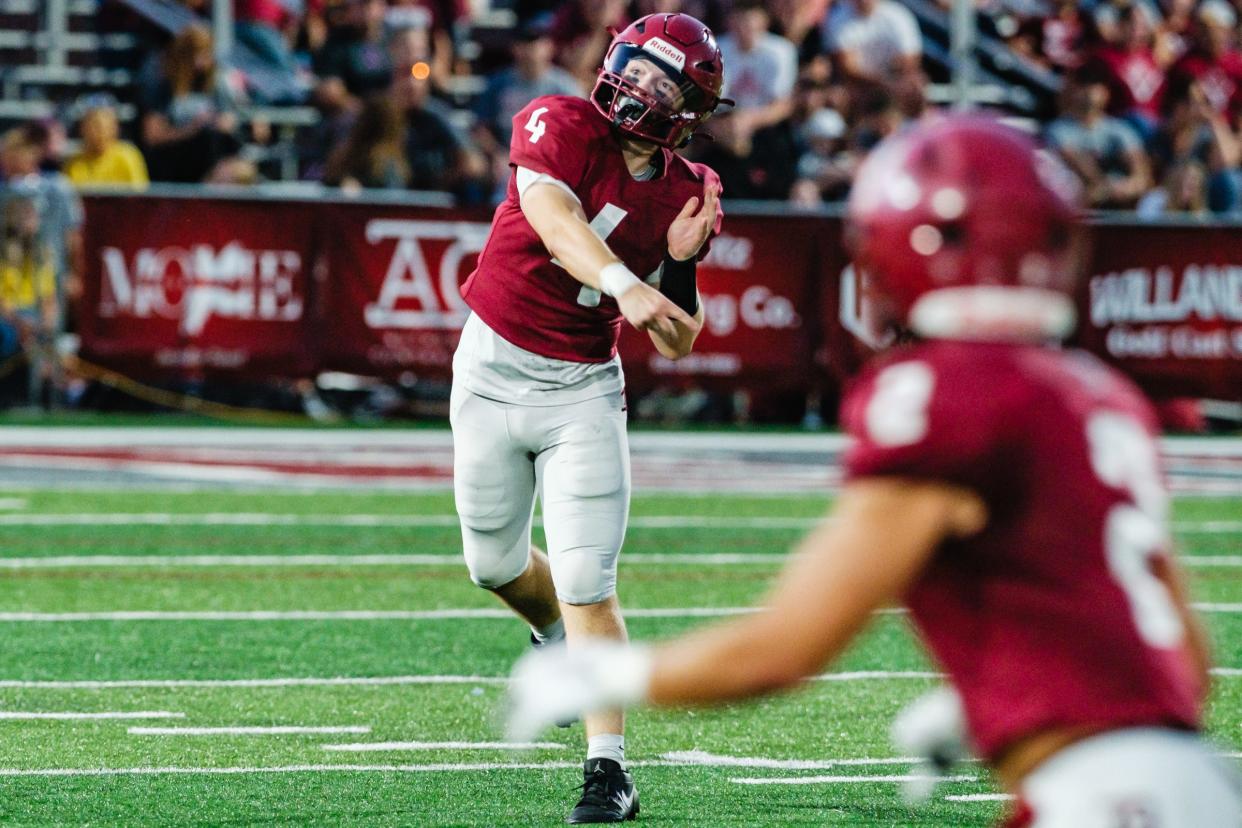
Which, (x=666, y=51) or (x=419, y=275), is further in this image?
(x=419, y=275)

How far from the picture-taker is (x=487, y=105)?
1612 cm

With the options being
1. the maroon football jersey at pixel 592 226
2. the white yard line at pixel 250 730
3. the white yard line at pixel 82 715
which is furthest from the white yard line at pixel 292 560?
the maroon football jersey at pixel 592 226

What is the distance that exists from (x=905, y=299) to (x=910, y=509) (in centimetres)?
29

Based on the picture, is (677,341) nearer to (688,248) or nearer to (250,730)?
(688,248)

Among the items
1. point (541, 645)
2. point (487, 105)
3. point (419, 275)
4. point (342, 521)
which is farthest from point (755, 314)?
point (541, 645)

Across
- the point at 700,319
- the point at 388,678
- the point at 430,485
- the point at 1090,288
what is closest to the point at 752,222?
the point at 1090,288

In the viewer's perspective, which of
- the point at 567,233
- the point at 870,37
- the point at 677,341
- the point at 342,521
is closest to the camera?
the point at 677,341

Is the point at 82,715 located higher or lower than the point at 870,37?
lower

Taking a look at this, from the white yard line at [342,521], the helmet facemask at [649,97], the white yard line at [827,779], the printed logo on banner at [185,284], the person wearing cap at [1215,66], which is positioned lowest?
the white yard line at [342,521]

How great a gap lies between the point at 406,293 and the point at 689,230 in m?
9.34

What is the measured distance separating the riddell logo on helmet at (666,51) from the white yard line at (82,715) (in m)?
2.39

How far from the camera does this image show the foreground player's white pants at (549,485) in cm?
532

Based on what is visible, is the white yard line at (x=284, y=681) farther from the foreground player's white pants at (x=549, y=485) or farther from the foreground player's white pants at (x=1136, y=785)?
the foreground player's white pants at (x=1136, y=785)

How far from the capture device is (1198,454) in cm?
1445
